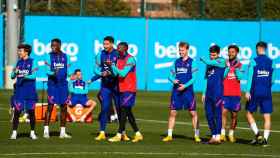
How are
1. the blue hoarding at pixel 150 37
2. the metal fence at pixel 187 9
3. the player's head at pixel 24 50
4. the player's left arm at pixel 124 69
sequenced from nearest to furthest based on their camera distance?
the player's left arm at pixel 124 69 → the player's head at pixel 24 50 → the blue hoarding at pixel 150 37 → the metal fence at pixel 187 9

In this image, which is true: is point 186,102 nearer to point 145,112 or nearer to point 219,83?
Answer: point 219,83

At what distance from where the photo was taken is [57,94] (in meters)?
19.9

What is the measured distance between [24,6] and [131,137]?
A: 2263cm

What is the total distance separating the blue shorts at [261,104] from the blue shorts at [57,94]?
12.7 ft

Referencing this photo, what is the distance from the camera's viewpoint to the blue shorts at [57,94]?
65.1ft

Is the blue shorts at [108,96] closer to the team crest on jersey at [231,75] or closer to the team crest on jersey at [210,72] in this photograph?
the team crest on jersey at [210,72]

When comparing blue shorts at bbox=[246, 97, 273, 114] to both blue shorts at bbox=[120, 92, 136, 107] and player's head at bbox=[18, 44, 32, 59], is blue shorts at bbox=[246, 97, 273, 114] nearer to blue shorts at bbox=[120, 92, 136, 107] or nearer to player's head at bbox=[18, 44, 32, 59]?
blue shorts at bbox=[120, 92, 136, 107]

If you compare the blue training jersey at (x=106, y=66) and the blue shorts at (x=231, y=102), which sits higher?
the blue training jersey at (x=106, y=66)

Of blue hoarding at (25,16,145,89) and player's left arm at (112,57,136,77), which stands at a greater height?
blue hoarding at (25,16,145,89)

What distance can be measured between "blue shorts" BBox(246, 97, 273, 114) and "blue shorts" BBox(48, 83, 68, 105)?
388cm

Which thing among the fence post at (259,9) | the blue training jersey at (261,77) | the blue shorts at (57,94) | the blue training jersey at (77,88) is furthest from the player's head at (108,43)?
the fence post at (259,9)

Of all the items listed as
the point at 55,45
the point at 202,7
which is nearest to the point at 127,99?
the point at 55,45

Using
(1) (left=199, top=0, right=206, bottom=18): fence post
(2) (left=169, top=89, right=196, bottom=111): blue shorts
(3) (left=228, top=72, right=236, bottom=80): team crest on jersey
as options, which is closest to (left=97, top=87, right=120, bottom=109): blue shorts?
(2) (left=169, top=89, right=196, bottom=111): blue shorts

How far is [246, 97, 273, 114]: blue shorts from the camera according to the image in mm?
19078
